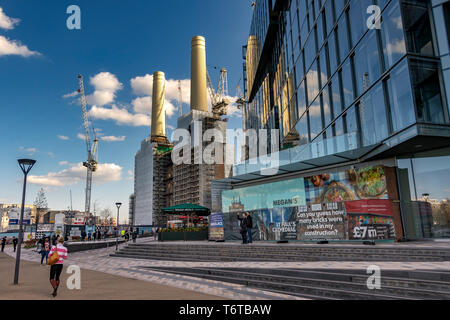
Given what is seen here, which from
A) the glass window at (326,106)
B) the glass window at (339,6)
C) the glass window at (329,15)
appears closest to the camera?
the glass window at (339,6)

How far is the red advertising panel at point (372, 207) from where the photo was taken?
524 inches

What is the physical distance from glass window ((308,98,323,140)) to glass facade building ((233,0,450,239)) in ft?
0.23

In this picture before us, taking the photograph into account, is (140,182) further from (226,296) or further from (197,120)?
(226,296)

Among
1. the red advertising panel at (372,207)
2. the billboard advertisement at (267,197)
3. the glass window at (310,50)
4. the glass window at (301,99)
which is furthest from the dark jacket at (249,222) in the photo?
the glass window at (310,50)

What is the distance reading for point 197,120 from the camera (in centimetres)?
10694

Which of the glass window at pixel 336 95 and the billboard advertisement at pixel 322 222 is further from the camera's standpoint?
the glass window at pixel 336 95

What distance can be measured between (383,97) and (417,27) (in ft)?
9.64

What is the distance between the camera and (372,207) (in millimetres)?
13328

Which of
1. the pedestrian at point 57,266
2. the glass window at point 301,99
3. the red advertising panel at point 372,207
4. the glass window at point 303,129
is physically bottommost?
the pedestrian at point 57,266

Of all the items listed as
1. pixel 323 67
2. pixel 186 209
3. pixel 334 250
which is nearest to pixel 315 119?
pixel 323 67

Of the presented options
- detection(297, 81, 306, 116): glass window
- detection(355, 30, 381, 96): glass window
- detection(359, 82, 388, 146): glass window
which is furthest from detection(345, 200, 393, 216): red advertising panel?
detection(297, 81, 306, 116): glass window

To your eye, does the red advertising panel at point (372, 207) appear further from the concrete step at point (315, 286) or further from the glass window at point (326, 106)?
the glass window at point (326, 106)

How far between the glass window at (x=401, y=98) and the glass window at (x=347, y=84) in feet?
11.7

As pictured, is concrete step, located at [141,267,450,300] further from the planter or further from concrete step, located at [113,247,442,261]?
the planter
